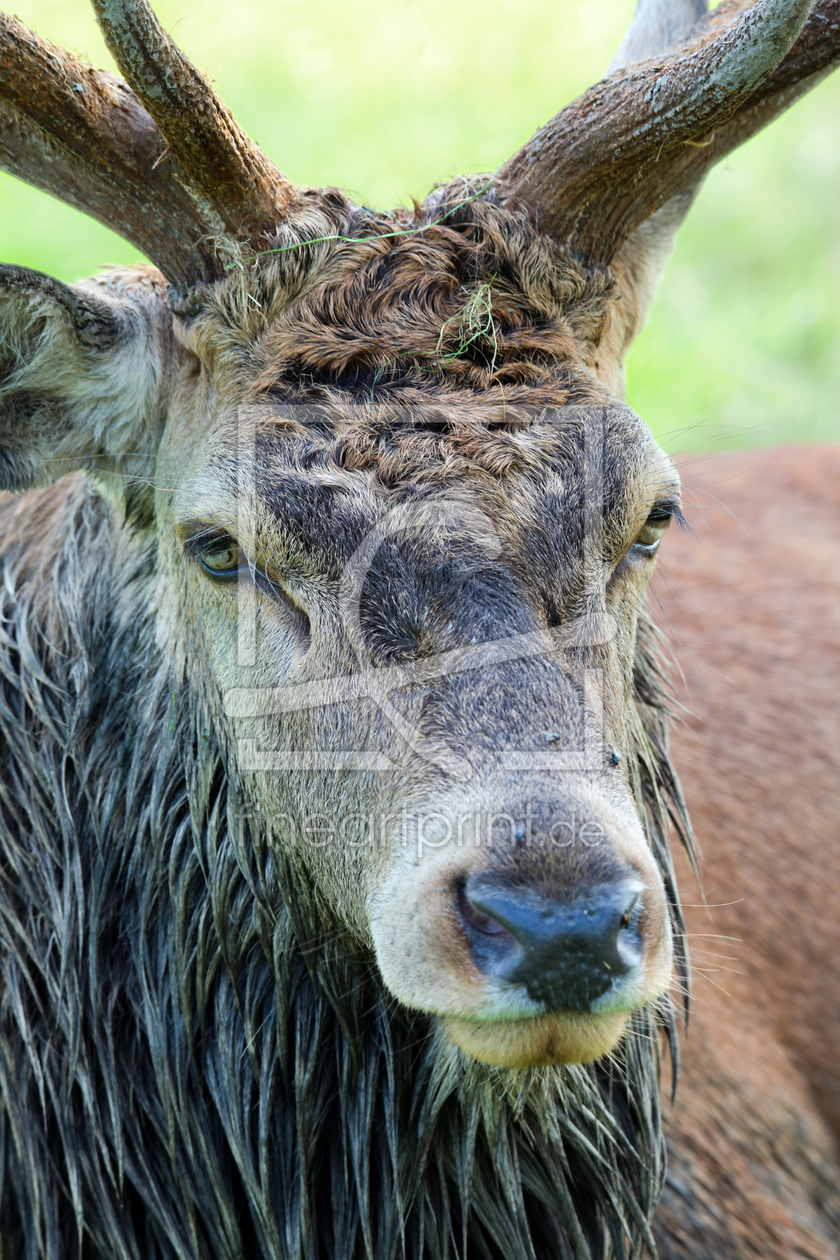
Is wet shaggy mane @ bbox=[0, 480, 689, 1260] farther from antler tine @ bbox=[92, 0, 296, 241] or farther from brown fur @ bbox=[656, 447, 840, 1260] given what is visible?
antler tine @ bbox=[92, 0, 296, 241]

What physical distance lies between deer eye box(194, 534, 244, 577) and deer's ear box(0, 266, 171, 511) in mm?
450

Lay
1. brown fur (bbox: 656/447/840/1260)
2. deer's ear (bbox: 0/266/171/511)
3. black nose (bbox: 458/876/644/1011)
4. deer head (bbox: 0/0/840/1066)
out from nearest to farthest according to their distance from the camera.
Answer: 1. black nose (bbox: 458/876/644/1011)
2. deer head (bbox: 0/0/840/1066)
3. deer's ear (bbox: 0/266/171/511)
4. brown fur (bbox: 656/447/840/1260)

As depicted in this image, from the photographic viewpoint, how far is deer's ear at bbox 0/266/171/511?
321 cm

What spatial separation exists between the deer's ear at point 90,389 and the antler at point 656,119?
1069 mm

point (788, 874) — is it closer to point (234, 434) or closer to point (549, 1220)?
point (549, 1220)

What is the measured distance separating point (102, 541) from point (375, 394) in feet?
3.83

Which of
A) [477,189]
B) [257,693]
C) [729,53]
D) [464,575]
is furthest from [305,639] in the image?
Answer: [729,53]

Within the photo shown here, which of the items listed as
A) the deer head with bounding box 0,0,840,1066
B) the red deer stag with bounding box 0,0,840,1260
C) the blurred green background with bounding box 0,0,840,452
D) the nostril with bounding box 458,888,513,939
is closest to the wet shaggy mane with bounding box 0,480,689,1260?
the red deer stag with bounding box 0,0,840,1260

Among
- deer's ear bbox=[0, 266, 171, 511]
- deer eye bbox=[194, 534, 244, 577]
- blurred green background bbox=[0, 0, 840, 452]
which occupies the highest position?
blurred green background bbox=[0, 0, 840, 452]

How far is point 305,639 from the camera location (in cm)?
281

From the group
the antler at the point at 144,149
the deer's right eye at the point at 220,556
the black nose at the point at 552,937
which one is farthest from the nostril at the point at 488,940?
the antler at the point at 144,149

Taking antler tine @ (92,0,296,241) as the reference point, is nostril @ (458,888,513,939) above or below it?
below

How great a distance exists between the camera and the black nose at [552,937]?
2.23 metres

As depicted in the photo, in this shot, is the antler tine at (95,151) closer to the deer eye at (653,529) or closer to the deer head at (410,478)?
the deer head at (410,478)
